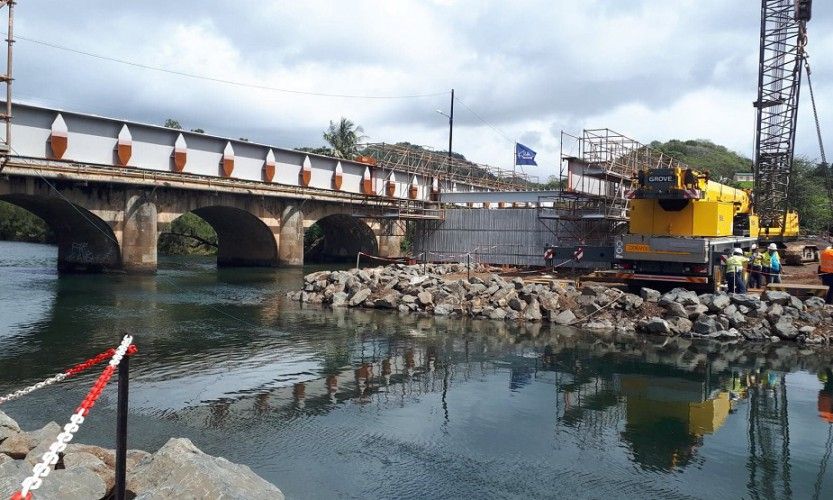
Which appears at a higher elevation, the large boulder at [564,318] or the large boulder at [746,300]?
the large boulder at [746,300]

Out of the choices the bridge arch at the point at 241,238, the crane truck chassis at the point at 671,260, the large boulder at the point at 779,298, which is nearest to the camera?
the large boulder at the point at 779,298

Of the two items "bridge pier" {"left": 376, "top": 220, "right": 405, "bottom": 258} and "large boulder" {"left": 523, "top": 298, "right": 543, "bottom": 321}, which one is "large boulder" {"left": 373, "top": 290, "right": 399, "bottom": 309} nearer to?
"large boulder" {"left": 523, "top": 298, "right": 543, "bottom": 321}

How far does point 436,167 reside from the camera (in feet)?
170

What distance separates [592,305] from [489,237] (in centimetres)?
1814

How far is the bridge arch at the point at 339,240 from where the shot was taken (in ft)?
159

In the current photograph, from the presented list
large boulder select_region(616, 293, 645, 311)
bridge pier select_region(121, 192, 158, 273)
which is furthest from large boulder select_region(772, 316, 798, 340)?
bridge pier select_region(121, 192, 158, 273)

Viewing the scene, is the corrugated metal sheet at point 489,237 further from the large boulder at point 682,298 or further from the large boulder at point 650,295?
the large boulder at point 682,298

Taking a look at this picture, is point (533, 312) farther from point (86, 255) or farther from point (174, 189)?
point (86, 255)

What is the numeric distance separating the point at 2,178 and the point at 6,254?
2576 centimetres

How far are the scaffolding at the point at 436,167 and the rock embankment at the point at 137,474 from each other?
3570 cm

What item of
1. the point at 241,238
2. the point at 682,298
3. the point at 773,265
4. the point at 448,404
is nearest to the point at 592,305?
the point at 682,298

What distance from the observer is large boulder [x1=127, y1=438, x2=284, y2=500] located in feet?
18.6

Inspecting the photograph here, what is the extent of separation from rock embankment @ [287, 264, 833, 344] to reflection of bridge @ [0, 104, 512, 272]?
11611 millimetres

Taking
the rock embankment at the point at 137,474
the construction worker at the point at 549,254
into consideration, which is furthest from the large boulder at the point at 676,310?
the rock embankment at the point at 137,474
